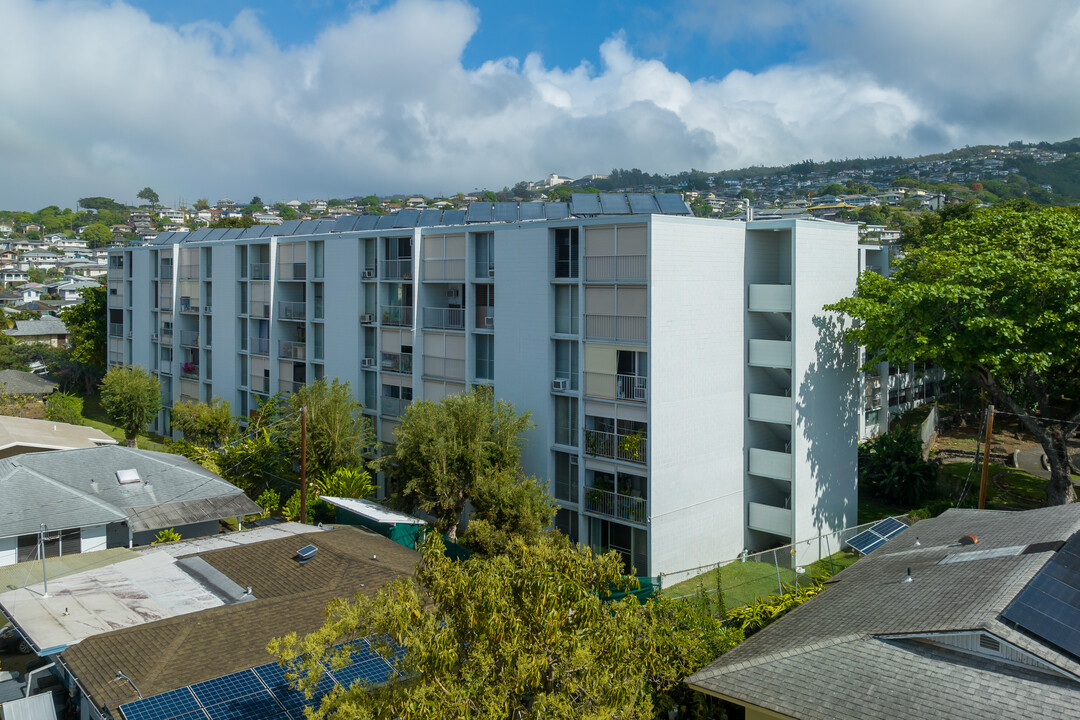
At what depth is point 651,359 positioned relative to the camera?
26906mm

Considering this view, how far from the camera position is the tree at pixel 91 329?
66.9 metres

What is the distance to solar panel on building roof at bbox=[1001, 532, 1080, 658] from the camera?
39.2ft

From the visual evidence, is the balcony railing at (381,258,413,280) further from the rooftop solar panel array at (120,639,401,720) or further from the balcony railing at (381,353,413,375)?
the rooftop solar panel array at (120,639,401,720)

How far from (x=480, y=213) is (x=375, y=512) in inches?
627

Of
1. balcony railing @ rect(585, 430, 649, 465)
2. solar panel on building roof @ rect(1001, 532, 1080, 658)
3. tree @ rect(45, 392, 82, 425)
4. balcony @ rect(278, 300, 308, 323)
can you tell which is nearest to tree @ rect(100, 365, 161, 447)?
tree @ rect(45, 392, 82, 425)

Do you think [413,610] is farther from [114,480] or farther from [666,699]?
[114,480]

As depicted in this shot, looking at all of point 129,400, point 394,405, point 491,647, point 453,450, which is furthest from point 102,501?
point 491,647

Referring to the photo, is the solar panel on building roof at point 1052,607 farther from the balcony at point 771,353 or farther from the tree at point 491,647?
the balcony at point 771,353

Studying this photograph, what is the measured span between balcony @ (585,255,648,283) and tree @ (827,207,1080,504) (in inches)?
317

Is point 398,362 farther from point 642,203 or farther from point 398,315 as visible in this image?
point 642,203

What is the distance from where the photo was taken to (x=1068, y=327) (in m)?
27.5

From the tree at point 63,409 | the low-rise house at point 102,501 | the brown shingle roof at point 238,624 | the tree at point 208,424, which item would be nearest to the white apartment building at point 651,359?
the brown shingle roof at point 238,624

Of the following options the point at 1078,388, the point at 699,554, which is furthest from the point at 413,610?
the point at 1078,388

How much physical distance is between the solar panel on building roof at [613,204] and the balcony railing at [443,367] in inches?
327
